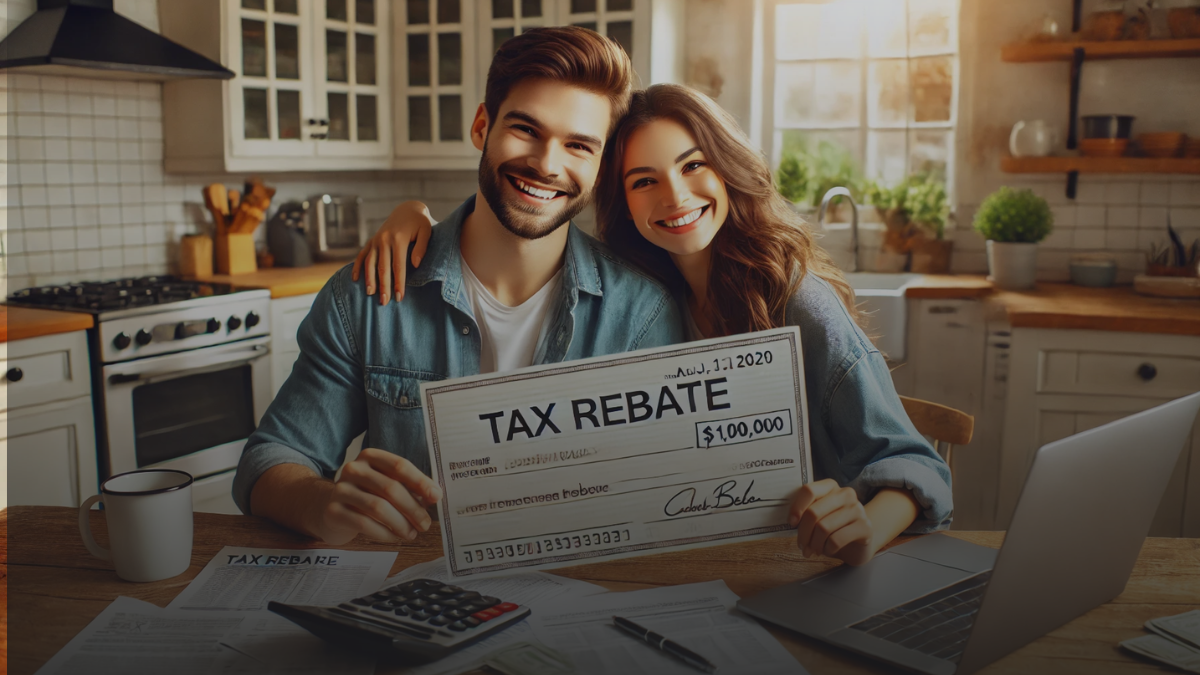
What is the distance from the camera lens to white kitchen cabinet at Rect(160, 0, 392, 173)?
10.9 ft

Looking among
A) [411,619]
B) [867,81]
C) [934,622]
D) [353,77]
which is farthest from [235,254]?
[934,622]

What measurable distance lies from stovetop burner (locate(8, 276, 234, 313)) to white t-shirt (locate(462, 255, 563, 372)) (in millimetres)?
1637

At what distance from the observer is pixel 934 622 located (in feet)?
3.20

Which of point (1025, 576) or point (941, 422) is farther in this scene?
point (941, 422)

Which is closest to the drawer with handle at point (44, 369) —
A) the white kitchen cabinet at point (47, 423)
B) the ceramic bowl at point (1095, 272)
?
the white kitchen cabinet at point (47, 423)

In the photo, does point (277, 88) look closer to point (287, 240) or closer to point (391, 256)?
point (287, 240)

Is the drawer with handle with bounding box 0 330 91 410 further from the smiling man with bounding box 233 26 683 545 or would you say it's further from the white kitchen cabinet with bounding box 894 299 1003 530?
the white kitchen cabinet with bounding box 894 299 1003 530

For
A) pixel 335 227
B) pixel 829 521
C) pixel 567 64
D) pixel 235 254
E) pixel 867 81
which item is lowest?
pixel 829 521

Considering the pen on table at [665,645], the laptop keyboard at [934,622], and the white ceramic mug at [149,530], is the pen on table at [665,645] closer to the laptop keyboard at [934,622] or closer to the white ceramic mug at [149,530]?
the laptop keyboard at [934,622]

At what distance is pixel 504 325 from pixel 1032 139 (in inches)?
103

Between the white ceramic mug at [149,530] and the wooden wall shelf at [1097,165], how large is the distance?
10.6 feet

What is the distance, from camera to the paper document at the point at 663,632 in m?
0.90

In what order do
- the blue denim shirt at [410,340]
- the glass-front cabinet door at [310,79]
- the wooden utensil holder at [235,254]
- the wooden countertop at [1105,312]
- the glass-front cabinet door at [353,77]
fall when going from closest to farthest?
the blue denim shirt at [410,340] → the wooden countertop at [1105,312] → the glass-front cabinet door at [310,79] → the wooden utensil holder at [235,254] → the glass-front cabinet door at [353,77]

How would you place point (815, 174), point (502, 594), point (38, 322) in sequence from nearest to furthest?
point (502, 594)
point (38, 322)
point (815, 174)
